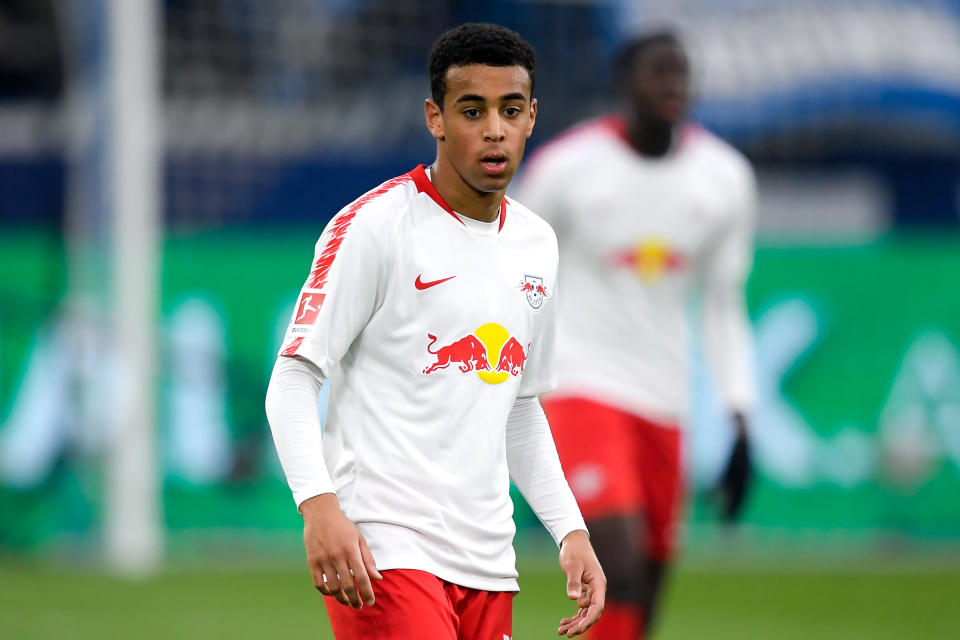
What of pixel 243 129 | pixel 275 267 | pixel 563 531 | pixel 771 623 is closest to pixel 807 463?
pixel 771 623

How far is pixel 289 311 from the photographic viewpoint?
12.1 m

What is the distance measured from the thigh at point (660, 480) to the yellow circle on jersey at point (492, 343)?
2.45 m

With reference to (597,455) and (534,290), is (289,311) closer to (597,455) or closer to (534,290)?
(597,455)

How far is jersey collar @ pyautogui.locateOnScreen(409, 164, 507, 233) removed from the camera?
11.6 ft

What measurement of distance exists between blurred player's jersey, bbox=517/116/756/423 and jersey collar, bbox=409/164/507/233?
224cm

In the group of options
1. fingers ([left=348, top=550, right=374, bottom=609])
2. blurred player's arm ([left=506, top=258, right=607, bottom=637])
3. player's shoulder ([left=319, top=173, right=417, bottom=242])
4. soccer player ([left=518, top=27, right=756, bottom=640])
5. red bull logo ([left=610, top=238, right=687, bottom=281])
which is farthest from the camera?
red bull logo ([left=610, top=238, right=687, bottom=281])

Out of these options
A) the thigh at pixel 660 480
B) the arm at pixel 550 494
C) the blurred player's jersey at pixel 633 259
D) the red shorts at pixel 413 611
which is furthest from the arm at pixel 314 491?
the thigh at pixel 660 480

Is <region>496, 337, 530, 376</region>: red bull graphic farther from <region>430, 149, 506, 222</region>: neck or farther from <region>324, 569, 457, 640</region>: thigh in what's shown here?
<region>324, 569, 457, 640</region>: thigh

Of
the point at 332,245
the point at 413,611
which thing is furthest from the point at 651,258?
the point at 413,611

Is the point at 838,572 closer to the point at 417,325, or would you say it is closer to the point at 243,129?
the point at 243,129

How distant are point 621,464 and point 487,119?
2.56 m

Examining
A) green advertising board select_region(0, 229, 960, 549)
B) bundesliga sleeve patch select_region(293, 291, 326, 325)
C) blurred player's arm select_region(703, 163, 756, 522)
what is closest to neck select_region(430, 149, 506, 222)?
bundesliga sleeve patch select_region(293, 291, 326, 325)

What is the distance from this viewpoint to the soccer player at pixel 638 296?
5797 mm

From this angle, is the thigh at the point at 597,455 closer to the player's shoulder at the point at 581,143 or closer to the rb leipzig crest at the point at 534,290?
the player's shoulder at the point at 581,143
